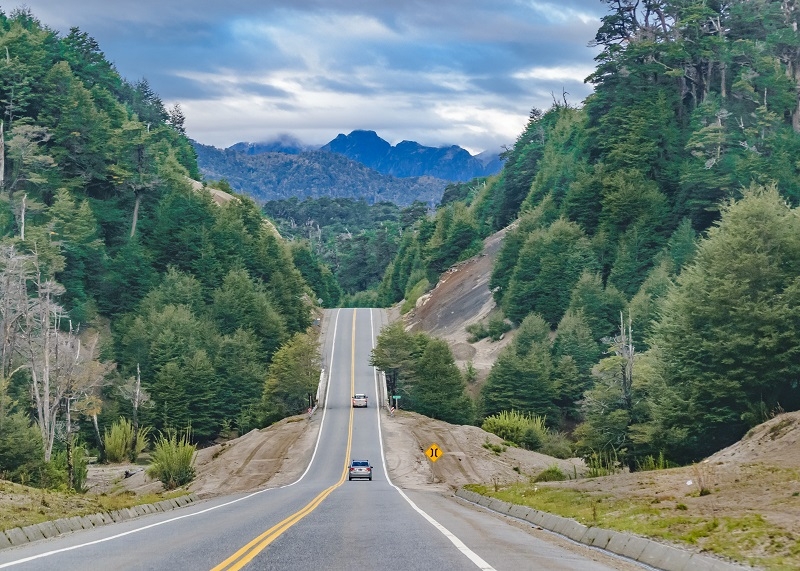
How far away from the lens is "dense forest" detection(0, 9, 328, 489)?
287 ft

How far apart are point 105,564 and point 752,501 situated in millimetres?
14347

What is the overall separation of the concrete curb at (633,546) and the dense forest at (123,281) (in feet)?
177

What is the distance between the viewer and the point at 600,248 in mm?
119250

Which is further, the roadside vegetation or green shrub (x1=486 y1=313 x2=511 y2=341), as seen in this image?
green shrub (x1=486 y1=313 x2=511 y2=341)

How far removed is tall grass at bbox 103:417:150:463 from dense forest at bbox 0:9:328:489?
0.40 m

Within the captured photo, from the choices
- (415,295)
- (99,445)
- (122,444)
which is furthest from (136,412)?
(415,295)

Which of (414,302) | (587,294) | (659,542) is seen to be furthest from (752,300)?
(414,302)

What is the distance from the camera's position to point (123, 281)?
4902 inches

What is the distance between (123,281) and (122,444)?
4415 centimetres

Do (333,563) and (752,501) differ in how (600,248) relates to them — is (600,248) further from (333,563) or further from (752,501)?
(333,563)

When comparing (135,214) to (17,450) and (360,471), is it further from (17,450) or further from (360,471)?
(360,471)

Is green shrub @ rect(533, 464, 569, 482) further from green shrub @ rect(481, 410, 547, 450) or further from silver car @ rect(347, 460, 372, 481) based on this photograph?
green shrub @ rect(481, 410, 547, 450)

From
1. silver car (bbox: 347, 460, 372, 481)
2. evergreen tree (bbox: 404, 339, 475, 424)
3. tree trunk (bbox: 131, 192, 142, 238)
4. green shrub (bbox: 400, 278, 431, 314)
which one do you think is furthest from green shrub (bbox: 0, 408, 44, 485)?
green shrub (bbox: 400, 278, 431, 314)

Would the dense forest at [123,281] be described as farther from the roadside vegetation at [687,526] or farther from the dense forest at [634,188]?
the roadside vegetation at [687,526]
